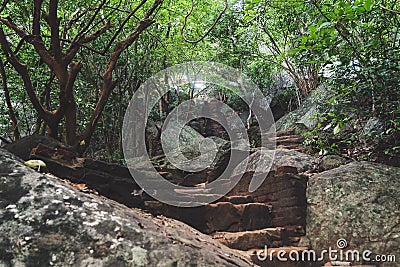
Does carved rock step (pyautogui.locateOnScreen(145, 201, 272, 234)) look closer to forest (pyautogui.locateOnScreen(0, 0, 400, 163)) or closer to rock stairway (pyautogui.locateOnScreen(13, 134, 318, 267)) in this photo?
rock stairway (pyautogui.locateOnScreen(13, 134, 318, 267))

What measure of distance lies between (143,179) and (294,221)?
6.44ft

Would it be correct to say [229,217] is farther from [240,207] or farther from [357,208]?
Answer: [357,208]

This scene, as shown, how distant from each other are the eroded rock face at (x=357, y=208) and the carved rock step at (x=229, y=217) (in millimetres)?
597

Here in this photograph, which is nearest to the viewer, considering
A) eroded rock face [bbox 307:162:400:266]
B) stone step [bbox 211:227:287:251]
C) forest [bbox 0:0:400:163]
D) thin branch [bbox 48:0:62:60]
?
eroded rock face [bbox 307:162:400:266]

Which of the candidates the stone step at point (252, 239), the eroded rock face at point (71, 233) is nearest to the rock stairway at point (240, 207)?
the stone step at point (252, 239)

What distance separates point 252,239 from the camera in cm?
388

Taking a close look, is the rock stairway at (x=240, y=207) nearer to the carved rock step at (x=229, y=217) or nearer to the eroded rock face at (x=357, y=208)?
the carved rock step at (x=229, y=217)

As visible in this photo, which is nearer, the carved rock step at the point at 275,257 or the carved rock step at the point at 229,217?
the carved rock step at the point at 275,257

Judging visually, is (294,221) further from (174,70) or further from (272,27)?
(272,27)

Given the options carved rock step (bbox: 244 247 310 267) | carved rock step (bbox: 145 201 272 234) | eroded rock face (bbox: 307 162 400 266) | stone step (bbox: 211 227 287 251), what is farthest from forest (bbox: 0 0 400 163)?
carved rock step (bbox: 244 247 310 267)

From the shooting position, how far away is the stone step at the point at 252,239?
3.84 metres

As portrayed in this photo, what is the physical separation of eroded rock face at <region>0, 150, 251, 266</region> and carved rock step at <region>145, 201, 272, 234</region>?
239 centimetres

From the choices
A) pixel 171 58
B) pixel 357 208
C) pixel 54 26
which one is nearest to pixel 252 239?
pixel 357 208

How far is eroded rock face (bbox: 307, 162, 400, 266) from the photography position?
352 cm
